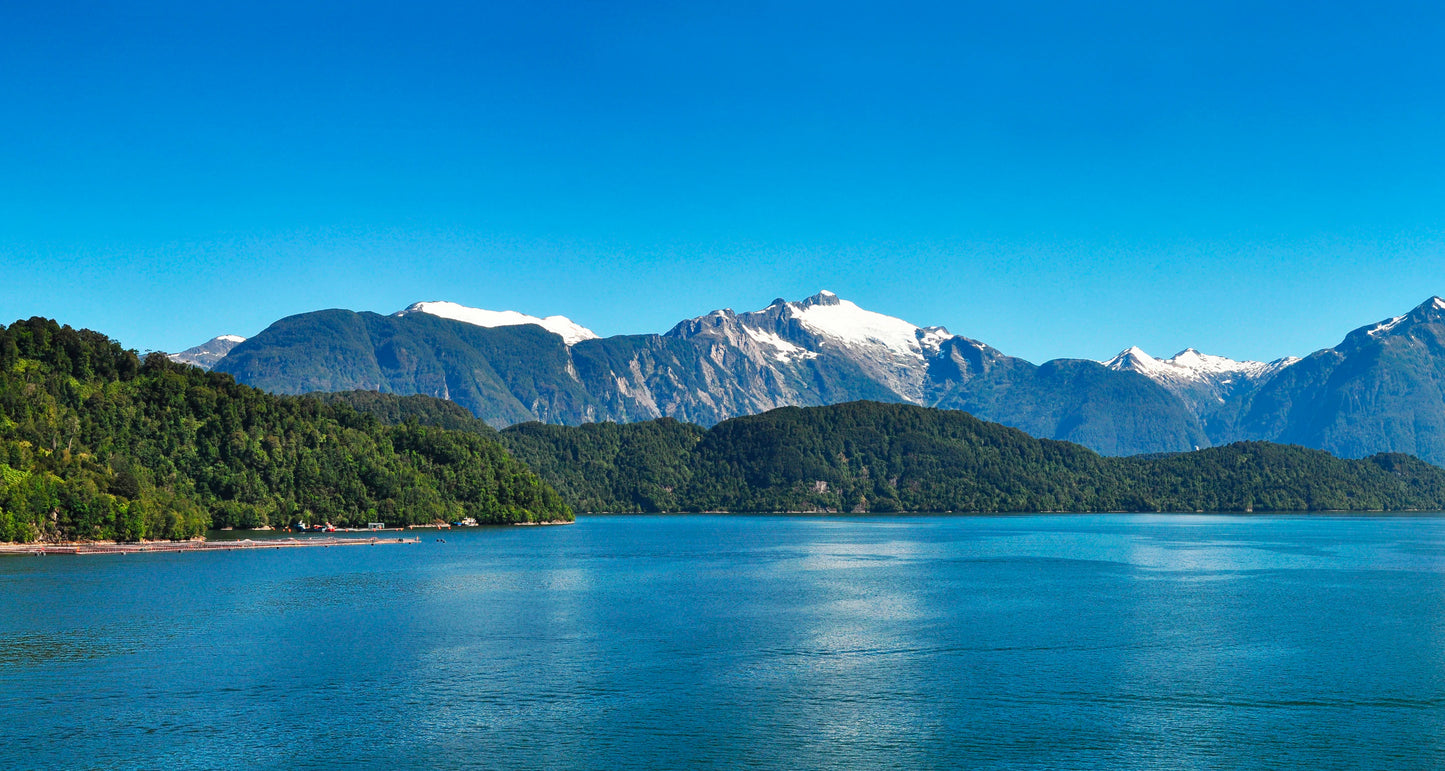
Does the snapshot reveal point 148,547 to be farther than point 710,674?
Yes

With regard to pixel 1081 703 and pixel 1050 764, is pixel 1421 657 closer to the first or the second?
pixel 1081 703

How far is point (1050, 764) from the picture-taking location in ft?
166

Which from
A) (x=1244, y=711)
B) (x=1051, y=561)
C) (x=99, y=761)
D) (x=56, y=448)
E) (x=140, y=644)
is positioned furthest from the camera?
(x=56, y=448)

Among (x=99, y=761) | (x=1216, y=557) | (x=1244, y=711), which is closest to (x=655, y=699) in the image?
(x=99, y=761)

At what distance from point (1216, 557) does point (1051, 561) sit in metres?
27.6

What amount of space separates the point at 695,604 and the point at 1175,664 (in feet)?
153

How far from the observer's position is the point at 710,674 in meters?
70.7

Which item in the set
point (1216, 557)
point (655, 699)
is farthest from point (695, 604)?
point (1216, 557)

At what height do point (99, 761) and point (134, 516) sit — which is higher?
point (134, 516)

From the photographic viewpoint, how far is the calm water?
53125mm

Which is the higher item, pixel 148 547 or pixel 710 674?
pixel 148 547

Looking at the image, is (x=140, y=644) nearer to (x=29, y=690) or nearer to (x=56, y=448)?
(x=29, y=690)

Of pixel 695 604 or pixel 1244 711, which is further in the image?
pixel 695 604

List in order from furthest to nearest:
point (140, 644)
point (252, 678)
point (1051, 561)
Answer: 1. point (1051, 561)
2. point (140, 644)
3. point (252, 678)
